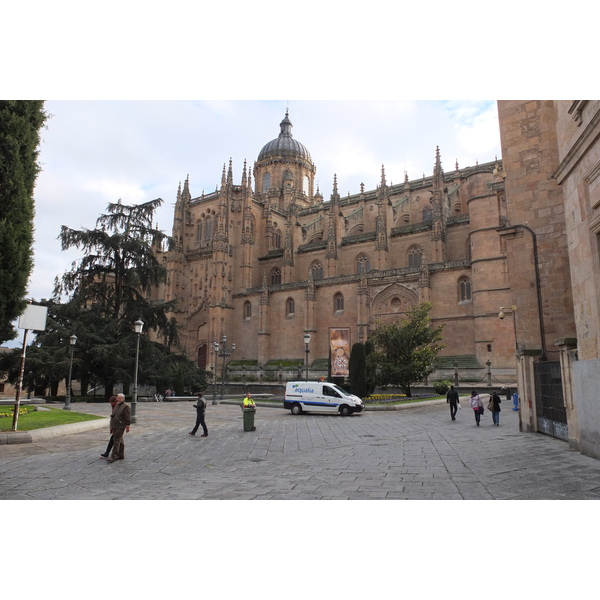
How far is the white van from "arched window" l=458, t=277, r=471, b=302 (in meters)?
18.3

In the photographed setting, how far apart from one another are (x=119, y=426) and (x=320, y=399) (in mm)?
11260

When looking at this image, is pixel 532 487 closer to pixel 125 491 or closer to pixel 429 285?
pixel 125 491

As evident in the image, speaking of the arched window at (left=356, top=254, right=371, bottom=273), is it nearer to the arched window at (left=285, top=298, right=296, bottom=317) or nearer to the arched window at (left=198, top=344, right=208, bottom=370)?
the arched window at (left=285, top=298, right=296, bottom=317)

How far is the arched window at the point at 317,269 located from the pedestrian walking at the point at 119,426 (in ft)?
122

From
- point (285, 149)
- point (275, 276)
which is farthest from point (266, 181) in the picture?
point (275, 276)

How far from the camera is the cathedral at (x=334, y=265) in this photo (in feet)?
108

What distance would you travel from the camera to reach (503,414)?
17906 mm

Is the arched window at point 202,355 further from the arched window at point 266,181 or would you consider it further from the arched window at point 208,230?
the arched window at point 266,181

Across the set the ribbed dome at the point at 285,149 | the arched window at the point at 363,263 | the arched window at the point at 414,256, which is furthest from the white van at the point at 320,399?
the ribbed dome at the point at 285,149

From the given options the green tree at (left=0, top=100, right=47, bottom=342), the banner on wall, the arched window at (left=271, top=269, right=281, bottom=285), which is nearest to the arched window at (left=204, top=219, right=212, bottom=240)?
the arched window at (left=271, top=269, right=281, bottom=285)

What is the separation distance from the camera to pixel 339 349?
2408 cm

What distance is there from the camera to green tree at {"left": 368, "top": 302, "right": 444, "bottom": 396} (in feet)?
81.3

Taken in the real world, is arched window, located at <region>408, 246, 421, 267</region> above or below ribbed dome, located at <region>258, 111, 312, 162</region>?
below

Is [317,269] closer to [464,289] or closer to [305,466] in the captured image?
[464,289]
